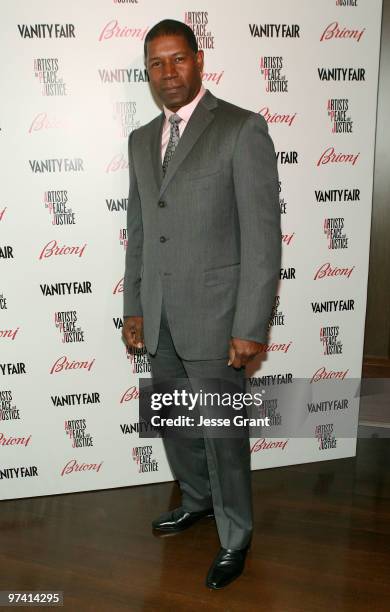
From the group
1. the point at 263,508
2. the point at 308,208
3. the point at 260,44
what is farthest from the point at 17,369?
the point at 260,44

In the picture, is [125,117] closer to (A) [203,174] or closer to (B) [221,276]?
(A) [203,174]

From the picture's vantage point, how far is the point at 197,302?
1795 mm

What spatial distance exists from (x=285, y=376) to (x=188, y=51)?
1.53 metres

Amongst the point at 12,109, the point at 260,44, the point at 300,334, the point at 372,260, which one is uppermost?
the point at 260,44

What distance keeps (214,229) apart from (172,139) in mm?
358

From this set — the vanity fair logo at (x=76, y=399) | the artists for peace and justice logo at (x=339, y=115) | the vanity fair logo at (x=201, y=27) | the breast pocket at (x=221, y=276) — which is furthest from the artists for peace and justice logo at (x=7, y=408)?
the artists for peace and justice logo at (x=339, y=115)

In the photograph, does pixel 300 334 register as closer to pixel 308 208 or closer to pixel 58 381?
pixel 308 208

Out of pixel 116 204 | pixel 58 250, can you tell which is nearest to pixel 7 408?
pixel 58 250

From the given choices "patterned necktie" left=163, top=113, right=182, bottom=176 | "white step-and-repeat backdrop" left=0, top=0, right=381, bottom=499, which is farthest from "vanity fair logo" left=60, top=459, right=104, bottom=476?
"patterned necktie" left=163, top=113, right=182, bottom=176

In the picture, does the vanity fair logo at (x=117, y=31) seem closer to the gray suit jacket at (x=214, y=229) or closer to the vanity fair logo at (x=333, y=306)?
the gray suit jacket at (x=214, y=229)

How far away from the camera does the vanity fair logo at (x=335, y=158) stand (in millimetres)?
2428

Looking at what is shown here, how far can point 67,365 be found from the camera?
2.45m

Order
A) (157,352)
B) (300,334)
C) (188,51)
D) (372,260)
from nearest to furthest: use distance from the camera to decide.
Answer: (188,51), (157,352), (300,334), (372,260)

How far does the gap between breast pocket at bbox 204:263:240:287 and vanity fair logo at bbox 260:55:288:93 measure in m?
0.97
